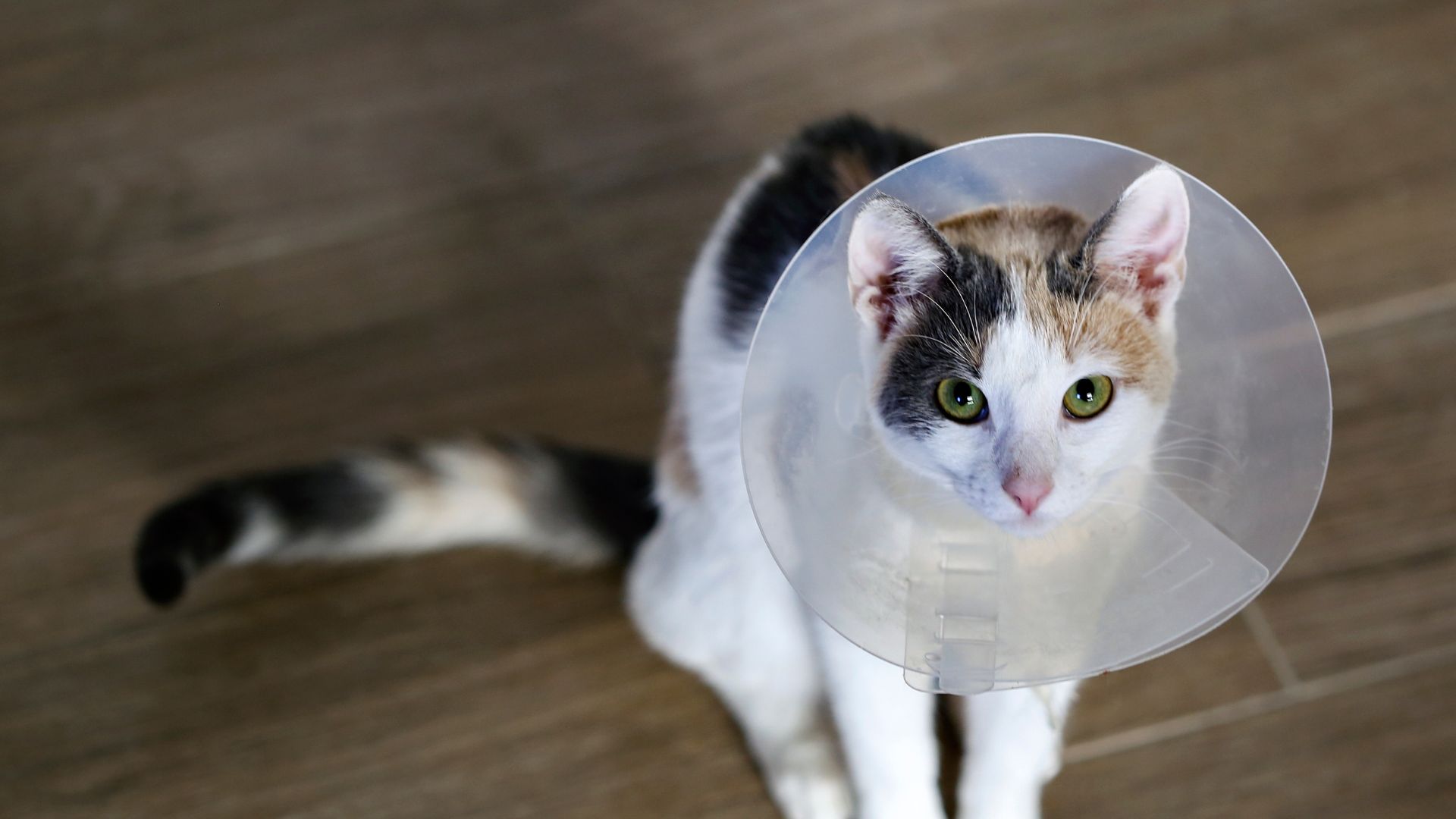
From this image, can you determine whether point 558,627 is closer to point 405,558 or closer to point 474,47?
point 405,558

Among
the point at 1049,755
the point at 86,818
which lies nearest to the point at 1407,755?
the point at 1049,755

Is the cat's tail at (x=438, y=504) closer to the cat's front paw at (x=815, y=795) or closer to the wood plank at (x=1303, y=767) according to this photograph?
the cat's front paw at (x=815, y=795)

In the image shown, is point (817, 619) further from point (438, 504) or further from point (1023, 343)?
point (438, 504)

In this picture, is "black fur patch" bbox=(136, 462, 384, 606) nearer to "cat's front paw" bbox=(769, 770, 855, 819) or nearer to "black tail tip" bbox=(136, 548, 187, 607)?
"black tail tip" bbox=(136, 548, 187, 607)

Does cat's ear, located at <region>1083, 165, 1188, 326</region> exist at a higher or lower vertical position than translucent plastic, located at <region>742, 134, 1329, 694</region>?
higher

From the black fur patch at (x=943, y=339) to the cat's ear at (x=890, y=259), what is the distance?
0.04ft

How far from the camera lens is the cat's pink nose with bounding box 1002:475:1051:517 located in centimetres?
78

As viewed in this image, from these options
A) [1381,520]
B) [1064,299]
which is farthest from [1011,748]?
[1381,520]

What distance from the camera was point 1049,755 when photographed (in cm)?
107

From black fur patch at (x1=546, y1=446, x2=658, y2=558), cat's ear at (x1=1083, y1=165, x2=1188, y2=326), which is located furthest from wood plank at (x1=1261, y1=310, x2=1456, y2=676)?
black fur patch at (x1=546, y1=446, x2=658, y2=558)

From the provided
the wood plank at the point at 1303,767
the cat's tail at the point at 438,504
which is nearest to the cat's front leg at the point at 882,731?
the wood plank at the point at 1303,767

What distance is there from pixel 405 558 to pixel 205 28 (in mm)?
1038

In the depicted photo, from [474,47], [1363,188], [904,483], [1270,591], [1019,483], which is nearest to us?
[1019,483]

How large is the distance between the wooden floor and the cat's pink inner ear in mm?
587
